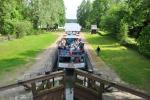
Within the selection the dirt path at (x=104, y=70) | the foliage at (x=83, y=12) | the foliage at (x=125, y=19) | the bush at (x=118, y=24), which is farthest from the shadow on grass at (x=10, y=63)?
the foliage at (x=83, y=12)

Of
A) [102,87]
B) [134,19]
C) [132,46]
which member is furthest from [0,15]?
[102,87]

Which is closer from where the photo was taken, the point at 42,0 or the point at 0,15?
the point at 0,15

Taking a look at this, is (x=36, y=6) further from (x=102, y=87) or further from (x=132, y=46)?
Answer: (x=102, y=87)

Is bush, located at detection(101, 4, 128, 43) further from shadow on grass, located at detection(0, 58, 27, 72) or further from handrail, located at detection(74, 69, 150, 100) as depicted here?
handrail, located at detection(74, 69, 150, 100)

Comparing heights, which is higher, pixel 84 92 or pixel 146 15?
pixel 146 15

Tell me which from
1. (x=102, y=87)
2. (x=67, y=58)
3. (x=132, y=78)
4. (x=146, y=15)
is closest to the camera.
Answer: (x=102, y=87)

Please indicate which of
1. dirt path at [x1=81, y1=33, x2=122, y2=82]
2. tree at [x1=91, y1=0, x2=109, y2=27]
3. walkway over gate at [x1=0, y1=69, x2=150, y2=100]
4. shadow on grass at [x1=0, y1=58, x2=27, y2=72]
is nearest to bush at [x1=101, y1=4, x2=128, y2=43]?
dirt path at [x1=81, y1=33, x2=122, y2=82]

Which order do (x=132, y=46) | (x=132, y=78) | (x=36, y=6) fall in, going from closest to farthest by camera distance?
(x=132, y=78), (x=132, y=46), (x=36, y=6)

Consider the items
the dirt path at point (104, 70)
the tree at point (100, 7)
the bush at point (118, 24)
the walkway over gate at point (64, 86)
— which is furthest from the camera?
the tree at point (100, 7)

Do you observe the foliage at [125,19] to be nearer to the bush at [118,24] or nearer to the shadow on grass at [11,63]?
the bush at [118,24]
